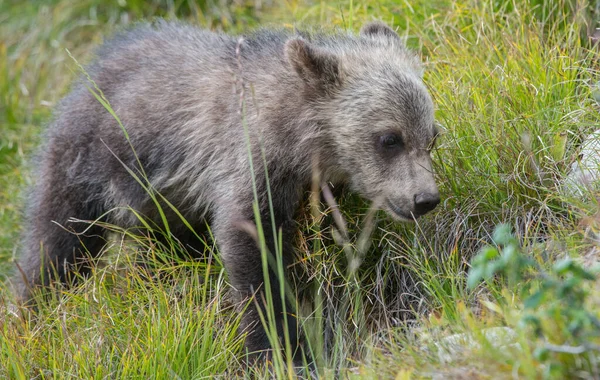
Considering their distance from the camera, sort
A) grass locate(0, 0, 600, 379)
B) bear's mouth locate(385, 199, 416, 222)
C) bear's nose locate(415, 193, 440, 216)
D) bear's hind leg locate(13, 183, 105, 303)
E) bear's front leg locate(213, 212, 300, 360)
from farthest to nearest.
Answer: bear's hind leg locate(13, 183, 105, 303) → bear's front leg locate(213, 212, 300, 360) → bear's mouth locate(385, 199, 416, 222) → bear's nose locate(415, 193, 440, 216) → grass locate(0, 0, 600, 379)

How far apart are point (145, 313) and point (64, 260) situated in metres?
1.46

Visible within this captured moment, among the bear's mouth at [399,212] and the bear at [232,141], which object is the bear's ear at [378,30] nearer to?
the bear at [232,141]

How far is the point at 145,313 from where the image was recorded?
444 cm

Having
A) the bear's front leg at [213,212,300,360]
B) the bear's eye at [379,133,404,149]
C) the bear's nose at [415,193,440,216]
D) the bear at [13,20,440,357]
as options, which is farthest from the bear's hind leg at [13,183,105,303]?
the bear's nose at [415,193,440,216]

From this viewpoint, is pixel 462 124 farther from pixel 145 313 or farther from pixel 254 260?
pixel 145 313

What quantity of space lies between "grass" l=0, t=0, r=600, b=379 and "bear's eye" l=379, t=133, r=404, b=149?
376mm

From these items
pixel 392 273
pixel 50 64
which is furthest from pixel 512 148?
pixel 50 64

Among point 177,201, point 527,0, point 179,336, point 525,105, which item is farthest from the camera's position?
point 527,0

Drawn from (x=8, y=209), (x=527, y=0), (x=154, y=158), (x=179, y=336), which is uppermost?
(x=527, y=0)

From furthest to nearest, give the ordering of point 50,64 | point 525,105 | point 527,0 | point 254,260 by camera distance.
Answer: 1. point 50,64
2. point 527,0
3. point 525,105
4. point 254,260

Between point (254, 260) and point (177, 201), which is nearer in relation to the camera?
point (254, 260)

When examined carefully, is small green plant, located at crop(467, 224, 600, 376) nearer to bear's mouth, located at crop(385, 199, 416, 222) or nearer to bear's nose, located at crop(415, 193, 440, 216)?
bear's nose, located at crop(415, 193, 440, 216)

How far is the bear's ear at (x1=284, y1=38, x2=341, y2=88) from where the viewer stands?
480 centimetres

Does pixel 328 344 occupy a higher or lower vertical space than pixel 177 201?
lower
